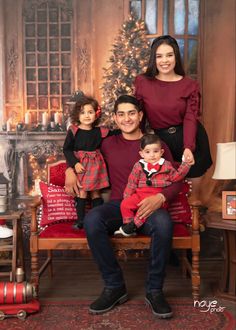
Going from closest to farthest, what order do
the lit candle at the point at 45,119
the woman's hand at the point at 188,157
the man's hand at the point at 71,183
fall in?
the woman's hand at the point at 188,157, the man's hand at the point at 71,183, the lit candle at the point at 45,119

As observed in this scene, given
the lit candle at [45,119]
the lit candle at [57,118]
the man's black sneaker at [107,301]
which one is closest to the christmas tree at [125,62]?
the lit candle at [57,118]

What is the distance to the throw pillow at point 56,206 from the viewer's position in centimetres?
375

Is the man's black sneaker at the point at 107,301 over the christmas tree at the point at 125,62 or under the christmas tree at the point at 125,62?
under

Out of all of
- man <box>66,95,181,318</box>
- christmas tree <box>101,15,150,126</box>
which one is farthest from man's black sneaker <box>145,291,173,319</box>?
christmas tree <box>101,15,150,126</box>

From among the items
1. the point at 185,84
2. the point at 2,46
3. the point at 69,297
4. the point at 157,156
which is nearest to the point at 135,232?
the point at 157,156

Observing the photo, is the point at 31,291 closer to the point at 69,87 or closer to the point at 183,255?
the point at 183,255

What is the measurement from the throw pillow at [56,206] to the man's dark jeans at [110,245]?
0.47 m

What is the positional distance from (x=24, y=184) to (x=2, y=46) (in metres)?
1.42

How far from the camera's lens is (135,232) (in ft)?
11.1

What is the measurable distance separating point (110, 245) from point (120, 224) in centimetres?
22

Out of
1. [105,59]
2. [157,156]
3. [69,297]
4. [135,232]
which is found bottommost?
[69,297]

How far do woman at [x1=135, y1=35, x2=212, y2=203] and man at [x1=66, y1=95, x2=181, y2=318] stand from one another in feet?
0.70

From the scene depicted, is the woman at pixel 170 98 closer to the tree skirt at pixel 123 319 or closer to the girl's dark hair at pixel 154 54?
the girl's dark hair at pixel 154 54

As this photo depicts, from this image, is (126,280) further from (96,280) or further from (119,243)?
(119,243)
